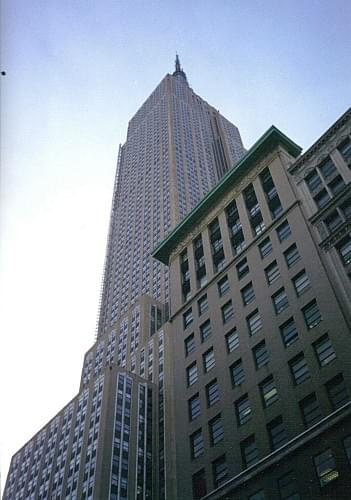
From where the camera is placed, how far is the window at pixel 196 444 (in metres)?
44.4

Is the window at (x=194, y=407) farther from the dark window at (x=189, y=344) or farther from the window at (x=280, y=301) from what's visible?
the window at (x=280, y=301)

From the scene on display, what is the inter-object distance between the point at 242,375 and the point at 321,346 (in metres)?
7.53

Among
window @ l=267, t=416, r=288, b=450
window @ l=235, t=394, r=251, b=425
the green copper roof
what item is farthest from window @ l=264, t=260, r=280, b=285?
the green copper roof

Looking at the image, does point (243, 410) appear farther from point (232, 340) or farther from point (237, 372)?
point (232, 340)

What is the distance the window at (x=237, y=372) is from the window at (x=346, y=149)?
20.2 meters

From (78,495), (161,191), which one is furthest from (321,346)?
(161,191)

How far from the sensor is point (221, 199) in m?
63.7

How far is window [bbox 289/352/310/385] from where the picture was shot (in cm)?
3950

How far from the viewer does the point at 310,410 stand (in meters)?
37.5

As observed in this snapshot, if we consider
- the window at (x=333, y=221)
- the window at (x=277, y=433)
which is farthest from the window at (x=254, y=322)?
the window at (x=333, y=221)

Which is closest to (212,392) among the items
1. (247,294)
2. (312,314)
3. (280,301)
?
(247,294)

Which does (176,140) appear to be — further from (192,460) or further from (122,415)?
(192,460)

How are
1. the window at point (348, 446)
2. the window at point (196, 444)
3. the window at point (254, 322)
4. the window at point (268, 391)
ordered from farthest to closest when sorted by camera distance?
the window at point (254, 322), the window at point (196, 444), the window at point (268, 391), the window at point (348, 446)

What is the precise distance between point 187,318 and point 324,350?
1947 cm
